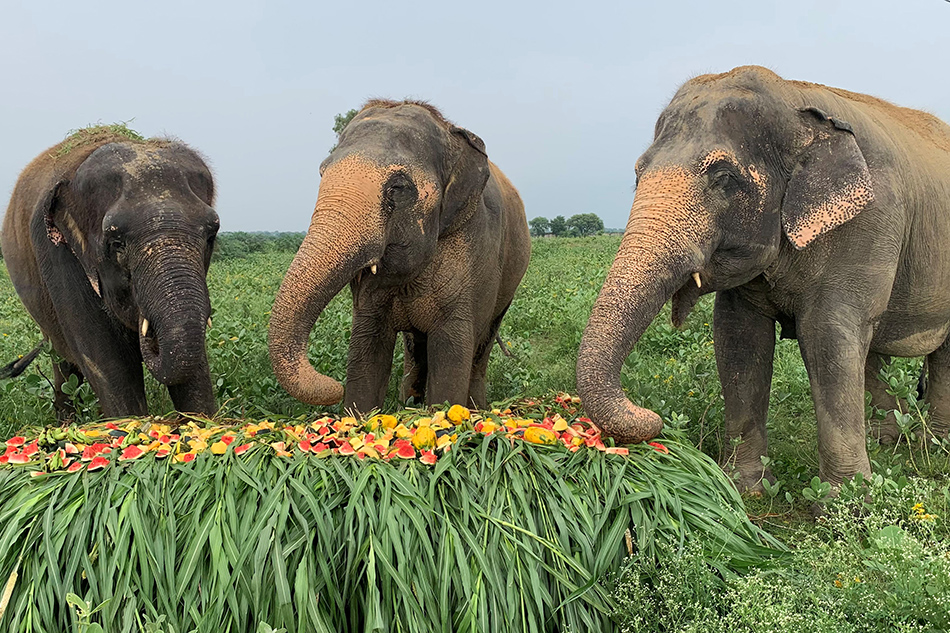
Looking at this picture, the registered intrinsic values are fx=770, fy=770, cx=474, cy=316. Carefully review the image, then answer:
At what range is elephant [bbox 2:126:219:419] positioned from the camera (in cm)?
344

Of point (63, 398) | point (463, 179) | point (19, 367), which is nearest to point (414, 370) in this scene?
point (463, 179)

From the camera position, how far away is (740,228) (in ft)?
10.5

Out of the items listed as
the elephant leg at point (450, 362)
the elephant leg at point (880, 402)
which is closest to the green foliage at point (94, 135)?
the elephant leg at point (450, 362)

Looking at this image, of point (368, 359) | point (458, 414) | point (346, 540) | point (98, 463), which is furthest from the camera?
point (368, 359)

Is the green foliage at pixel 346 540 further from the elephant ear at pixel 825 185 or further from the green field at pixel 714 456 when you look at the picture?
the elephant ear at pixel 825 185

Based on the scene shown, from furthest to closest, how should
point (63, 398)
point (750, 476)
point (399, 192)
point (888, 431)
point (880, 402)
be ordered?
point (63, 398) → point (880, 402) → point (888, 431) → point (750, 476) → point (399, 192)

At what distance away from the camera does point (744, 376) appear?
4039mm

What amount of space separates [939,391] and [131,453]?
4.66 m

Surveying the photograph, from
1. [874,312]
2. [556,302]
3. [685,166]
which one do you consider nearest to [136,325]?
[685,166]

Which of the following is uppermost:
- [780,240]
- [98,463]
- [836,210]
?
[836,210]

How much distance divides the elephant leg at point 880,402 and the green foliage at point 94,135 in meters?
4.58

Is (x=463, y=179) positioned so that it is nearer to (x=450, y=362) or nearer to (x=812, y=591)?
(x=450, y=362)

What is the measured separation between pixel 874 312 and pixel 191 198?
3256mm

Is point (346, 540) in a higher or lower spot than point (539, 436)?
lower
